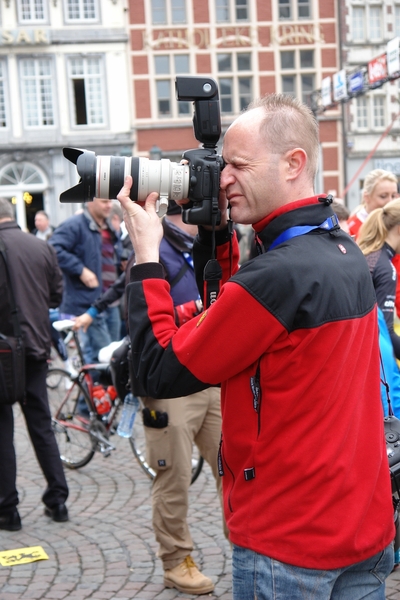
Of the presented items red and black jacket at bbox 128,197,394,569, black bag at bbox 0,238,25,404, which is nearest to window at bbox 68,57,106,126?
black bag at bbox 0,238,25,404

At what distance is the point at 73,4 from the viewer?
2891 cm

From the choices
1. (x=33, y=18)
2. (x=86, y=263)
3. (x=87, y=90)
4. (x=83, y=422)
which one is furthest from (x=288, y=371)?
(x=33, y=18)

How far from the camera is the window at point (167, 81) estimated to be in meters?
30.5

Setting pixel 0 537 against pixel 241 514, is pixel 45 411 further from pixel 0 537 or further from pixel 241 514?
pixel 241 514

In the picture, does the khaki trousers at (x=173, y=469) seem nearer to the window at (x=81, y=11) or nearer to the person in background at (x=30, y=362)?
the person in background at (x=30, y=362)

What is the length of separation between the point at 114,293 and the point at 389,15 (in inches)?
1078

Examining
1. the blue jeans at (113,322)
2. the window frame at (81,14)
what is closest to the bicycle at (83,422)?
the blue jeans at (113,322)

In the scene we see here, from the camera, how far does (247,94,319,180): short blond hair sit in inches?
77.4

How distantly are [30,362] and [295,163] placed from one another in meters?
3.37

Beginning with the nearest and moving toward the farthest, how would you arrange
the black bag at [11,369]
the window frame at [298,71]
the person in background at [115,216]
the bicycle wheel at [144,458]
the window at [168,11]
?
the black bag at [11,369] → the bicycle wheel at [144,458] → the person in background at [115,216] → the window at [168,11] → the window frame at [298,71]

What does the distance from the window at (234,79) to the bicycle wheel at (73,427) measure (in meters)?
25.9

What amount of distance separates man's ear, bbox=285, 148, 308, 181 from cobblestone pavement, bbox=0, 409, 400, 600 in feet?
8.21

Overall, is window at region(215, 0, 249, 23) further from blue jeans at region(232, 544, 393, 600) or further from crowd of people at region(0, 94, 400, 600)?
blue jeans at region(232, 544, 393, 600)

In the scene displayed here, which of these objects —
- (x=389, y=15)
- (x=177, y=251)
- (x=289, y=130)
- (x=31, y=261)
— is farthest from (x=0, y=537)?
(x=389, y=15)
